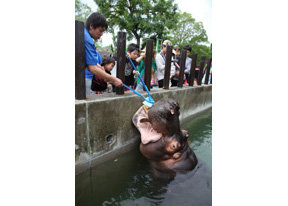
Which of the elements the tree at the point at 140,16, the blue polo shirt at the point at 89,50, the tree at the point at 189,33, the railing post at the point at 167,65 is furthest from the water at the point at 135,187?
the tree at the point at 189,33

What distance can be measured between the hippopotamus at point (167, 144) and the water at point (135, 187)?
0.14 m

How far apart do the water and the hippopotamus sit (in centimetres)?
14

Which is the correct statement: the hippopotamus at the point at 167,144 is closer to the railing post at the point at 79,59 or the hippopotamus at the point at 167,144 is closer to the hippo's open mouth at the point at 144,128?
the hippo's open mouth at the point at 144,128

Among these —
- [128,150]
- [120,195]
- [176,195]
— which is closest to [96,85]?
[128,150]

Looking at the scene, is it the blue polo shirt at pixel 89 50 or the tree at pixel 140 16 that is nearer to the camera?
the blue polo shirt at pixel 89 50

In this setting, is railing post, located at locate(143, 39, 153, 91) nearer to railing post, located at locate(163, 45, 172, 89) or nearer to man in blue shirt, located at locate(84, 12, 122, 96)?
railing post, located at locate(163, 45, 172, 89)

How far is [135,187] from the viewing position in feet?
8.50

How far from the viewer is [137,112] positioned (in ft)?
11.4

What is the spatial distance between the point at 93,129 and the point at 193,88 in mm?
4363

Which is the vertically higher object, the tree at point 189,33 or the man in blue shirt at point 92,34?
the tree at point 189,33

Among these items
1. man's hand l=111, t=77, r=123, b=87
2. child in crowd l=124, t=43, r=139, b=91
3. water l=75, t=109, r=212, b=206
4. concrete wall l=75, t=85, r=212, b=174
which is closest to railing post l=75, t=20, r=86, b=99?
concrete wall l=75, t=85, r=212, b=174

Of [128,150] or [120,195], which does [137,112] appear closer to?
[128,150]

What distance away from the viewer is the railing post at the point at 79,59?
2.60m

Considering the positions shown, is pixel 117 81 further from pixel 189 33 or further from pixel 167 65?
pixel 189 33
